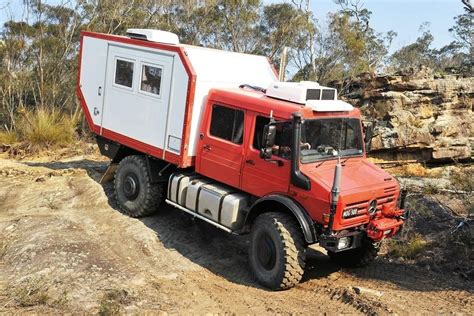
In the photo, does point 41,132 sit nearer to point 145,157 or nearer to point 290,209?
point 145,157

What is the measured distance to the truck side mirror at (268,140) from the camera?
680cm

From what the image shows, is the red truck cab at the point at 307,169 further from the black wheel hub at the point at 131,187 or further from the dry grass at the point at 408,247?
the black wheel hub at the point at 131,187

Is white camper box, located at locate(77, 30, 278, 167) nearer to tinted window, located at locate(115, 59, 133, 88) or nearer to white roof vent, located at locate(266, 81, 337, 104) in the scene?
tinted window, located at locate(115, 59, 133, 88)

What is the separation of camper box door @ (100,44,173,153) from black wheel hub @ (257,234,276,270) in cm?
256

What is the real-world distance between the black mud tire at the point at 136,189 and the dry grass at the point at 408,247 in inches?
155

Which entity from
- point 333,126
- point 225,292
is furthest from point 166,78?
point 225,292

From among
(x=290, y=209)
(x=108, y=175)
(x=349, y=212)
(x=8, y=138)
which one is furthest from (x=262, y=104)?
(x=8, y=138)

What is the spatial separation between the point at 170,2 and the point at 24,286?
2244 centimetres

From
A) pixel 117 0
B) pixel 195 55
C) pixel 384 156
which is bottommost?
pixel 384 156

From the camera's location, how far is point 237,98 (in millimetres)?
7809

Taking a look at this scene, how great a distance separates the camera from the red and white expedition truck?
22.5 feet

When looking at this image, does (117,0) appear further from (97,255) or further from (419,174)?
(97,255)

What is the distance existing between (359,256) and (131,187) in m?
4.08

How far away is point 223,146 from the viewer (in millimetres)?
7953
